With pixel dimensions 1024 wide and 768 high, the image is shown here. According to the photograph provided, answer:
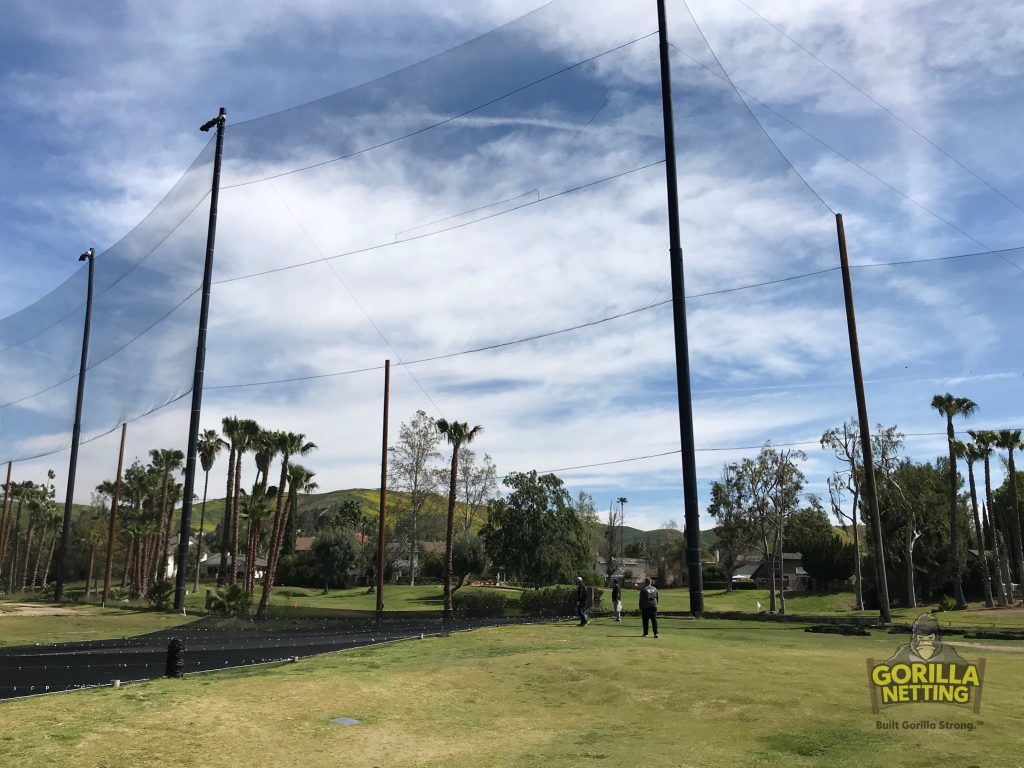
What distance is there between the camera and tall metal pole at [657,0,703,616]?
774 inches

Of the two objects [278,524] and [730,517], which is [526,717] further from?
[730,517]

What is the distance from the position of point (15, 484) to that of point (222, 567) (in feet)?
160

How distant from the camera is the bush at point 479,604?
137 ft

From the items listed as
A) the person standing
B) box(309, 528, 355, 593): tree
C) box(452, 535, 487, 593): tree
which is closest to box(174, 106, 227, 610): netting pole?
the person standing

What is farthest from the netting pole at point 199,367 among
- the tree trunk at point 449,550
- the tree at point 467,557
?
the tree at point 467,557

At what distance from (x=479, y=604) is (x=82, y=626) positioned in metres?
20.4

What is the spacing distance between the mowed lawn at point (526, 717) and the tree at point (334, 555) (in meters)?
67.1

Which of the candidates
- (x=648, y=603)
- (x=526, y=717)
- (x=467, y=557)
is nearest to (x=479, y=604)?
(x=648, y=603)

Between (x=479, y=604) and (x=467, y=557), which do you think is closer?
(x=479, y=604)

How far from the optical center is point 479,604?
42.3 metres

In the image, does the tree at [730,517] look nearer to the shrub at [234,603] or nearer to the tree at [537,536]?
the tree at [537,536]

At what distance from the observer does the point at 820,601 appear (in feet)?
225

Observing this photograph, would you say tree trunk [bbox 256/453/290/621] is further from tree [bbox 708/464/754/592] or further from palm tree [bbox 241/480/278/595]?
tree [bbox 708/464/754/592]

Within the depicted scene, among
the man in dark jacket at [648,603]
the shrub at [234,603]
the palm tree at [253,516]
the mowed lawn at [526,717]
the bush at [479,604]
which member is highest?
the palm tree at [253,516]
